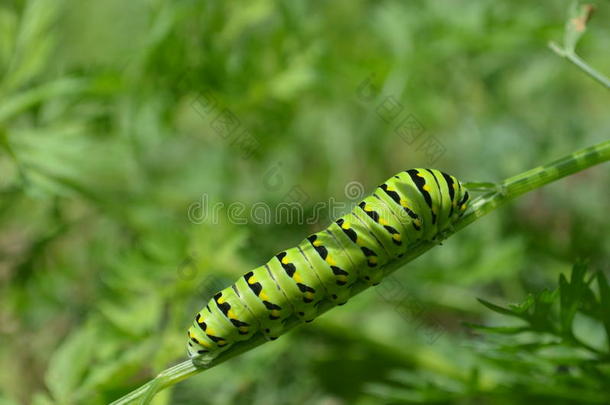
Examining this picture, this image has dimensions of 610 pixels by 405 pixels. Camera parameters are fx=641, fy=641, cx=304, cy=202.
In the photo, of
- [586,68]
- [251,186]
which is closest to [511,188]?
[586,68]

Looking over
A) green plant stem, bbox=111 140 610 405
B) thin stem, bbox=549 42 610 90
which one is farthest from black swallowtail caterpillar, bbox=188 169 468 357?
thin stem, bbox=549 42 610 90

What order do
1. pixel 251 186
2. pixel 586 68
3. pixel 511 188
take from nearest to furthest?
pixel 511 188
pixel 586 68
pixel 251 186

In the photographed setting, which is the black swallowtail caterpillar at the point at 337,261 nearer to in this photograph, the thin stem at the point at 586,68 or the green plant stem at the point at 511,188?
the green plant stem at the point at 511,188

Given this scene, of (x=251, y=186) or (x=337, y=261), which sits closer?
(x=337, y=261)

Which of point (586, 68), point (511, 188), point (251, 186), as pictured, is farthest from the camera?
point (251, 186)

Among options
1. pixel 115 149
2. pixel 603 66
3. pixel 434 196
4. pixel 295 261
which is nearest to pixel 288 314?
pixel 295 261

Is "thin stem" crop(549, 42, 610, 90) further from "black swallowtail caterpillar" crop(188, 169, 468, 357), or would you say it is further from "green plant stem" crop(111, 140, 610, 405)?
"black swallowtail caterpillar" crop(188, 169, 468, 357)

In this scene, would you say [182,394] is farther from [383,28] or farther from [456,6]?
[456,6]

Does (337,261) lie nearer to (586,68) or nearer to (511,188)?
(511,188)
